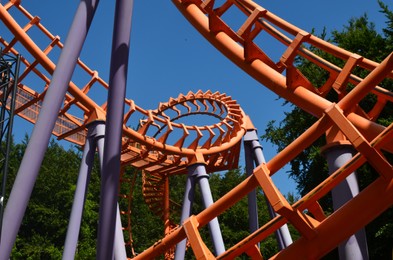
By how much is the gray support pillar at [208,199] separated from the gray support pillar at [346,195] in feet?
14.6

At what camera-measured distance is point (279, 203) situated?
4.33 m

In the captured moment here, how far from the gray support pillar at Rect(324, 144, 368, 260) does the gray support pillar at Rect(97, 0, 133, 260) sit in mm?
2062

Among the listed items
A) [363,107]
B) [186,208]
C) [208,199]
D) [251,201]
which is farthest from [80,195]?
[363,107]

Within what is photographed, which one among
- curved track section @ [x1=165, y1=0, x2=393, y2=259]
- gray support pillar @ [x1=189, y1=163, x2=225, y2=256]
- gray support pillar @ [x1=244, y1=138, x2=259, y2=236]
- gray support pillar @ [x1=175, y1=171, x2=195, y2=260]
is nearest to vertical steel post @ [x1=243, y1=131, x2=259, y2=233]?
gray support pillar @ [x1=244, y1=138, x2=259, y2=236]

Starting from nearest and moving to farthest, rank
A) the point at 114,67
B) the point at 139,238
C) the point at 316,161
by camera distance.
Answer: the point at 114,67 → the point at 316,161 → the point at 139,238

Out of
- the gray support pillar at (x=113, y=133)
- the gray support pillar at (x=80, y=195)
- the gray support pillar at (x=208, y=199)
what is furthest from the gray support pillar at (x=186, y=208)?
the gray support pillar at (x=113, y=133)

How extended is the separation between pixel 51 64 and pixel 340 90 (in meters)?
4.29

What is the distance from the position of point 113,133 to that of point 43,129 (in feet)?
2.34

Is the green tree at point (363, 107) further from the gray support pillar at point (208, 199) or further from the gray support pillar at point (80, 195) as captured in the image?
the gray support pillar at point (80, 195)

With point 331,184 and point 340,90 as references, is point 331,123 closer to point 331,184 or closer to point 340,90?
point 331,184

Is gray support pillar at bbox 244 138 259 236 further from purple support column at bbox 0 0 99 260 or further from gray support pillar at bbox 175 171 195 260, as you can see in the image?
purple support column at bbox 0 0 99 260

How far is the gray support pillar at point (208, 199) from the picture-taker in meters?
9.70

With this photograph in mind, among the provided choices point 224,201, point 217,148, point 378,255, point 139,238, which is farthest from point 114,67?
point 139,238

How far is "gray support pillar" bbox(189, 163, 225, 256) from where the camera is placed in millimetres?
9703
